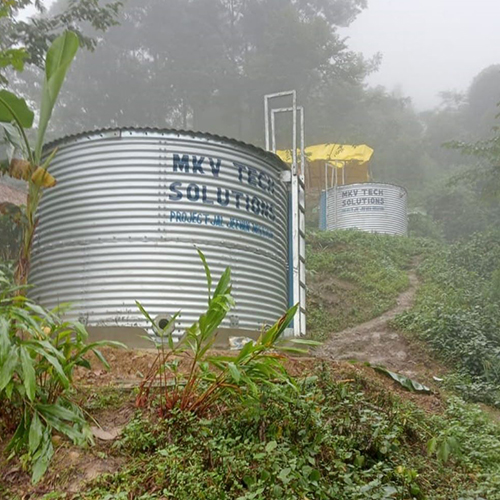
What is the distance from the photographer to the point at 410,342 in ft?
36.7

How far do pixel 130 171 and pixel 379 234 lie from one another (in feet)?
54.5

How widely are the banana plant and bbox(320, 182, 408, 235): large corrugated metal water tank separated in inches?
727

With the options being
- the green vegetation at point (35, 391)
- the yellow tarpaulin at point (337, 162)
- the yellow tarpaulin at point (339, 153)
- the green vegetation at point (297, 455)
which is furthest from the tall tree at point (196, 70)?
the green vegetation at point (35, 391)

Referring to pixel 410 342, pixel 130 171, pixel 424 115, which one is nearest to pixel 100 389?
pixel 130 171

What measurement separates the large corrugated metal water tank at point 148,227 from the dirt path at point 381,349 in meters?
2.78

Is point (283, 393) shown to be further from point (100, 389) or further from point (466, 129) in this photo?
point (466, 129)

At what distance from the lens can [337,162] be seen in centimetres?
2842

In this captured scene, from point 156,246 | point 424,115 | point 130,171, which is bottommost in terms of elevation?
point 156,246

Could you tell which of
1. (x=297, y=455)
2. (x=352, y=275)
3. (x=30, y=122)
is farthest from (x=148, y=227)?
(x=352, y=275)

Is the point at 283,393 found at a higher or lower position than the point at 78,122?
lower

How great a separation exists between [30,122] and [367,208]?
18.6m

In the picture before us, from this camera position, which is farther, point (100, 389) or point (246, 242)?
point (246, 242)

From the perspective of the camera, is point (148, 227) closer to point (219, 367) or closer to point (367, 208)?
point (219, 367)

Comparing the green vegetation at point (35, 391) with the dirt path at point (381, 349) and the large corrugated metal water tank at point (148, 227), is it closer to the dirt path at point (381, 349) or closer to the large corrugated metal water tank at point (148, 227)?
the large corrugated metal water tank at point (148, 227)
